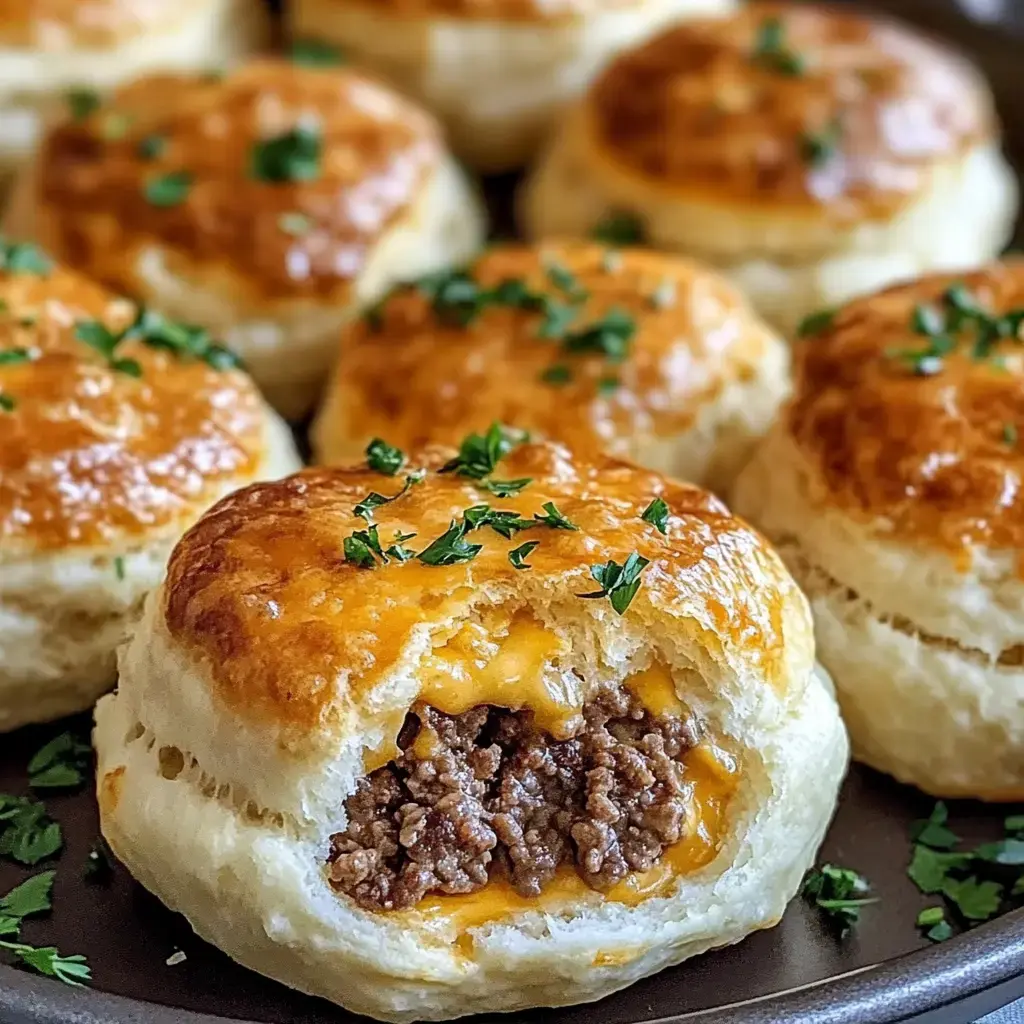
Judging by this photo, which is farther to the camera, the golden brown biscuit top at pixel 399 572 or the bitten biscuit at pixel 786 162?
the bitten biscuit at pixel 786 162

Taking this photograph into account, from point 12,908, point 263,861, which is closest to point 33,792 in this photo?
point 12,908

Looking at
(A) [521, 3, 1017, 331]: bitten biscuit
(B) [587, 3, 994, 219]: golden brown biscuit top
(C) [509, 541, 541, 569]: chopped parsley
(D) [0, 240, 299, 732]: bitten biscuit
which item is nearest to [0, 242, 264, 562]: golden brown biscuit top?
(D) [0, 240, 299, 732]: bitten biscuit

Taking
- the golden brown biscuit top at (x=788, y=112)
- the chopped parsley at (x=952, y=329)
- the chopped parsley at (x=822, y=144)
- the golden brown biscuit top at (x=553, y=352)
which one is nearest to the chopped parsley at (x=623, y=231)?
the golden brown biscuit top at (x=788, y=112)

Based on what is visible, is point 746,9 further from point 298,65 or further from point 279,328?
point 279,328

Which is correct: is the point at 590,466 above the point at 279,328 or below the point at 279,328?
above

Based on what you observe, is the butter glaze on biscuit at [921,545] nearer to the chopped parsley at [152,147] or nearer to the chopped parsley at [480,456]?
the chopped parsley at [480,456]

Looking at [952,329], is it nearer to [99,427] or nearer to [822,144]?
[822,144]
